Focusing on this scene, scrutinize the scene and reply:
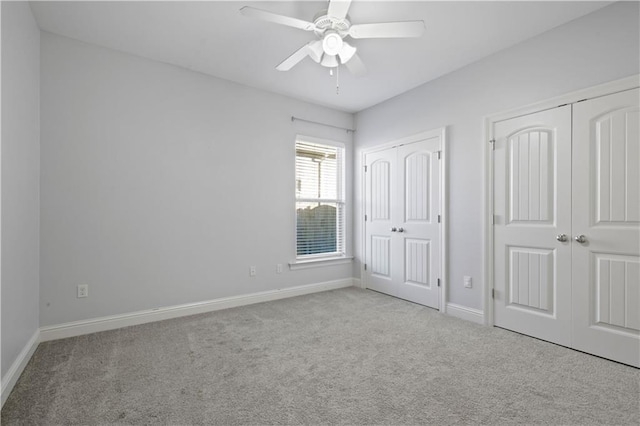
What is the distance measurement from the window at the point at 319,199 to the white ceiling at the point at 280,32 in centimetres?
118

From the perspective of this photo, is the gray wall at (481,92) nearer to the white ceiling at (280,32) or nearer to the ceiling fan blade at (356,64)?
the white ceiling at (280,32)

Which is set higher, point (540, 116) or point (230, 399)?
point (540, 116)

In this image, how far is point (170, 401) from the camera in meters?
1.85

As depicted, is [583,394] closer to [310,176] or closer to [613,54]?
[613,54]

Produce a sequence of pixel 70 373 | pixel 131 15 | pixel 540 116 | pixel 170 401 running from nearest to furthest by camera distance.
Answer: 1. pixel 170 401
2. pixel 70 373
3. pixel 131 15
4. pixel 540 116

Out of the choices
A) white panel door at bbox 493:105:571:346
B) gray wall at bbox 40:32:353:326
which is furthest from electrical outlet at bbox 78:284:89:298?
white panel door at bbox 493:105:571:346

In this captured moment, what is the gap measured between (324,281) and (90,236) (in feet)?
9.64

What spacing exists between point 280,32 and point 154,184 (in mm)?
2013

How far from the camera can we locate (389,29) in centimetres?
215

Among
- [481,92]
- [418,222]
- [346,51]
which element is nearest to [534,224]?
[418,222]

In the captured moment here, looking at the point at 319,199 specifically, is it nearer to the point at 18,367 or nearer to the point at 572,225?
the point at 572,225

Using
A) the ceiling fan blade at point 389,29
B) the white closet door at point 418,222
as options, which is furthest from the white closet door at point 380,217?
the ceiling fan blade at point 389,29

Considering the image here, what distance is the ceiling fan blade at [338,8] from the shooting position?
6.52 ft

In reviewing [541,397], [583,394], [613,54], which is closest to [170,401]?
[541,397]
